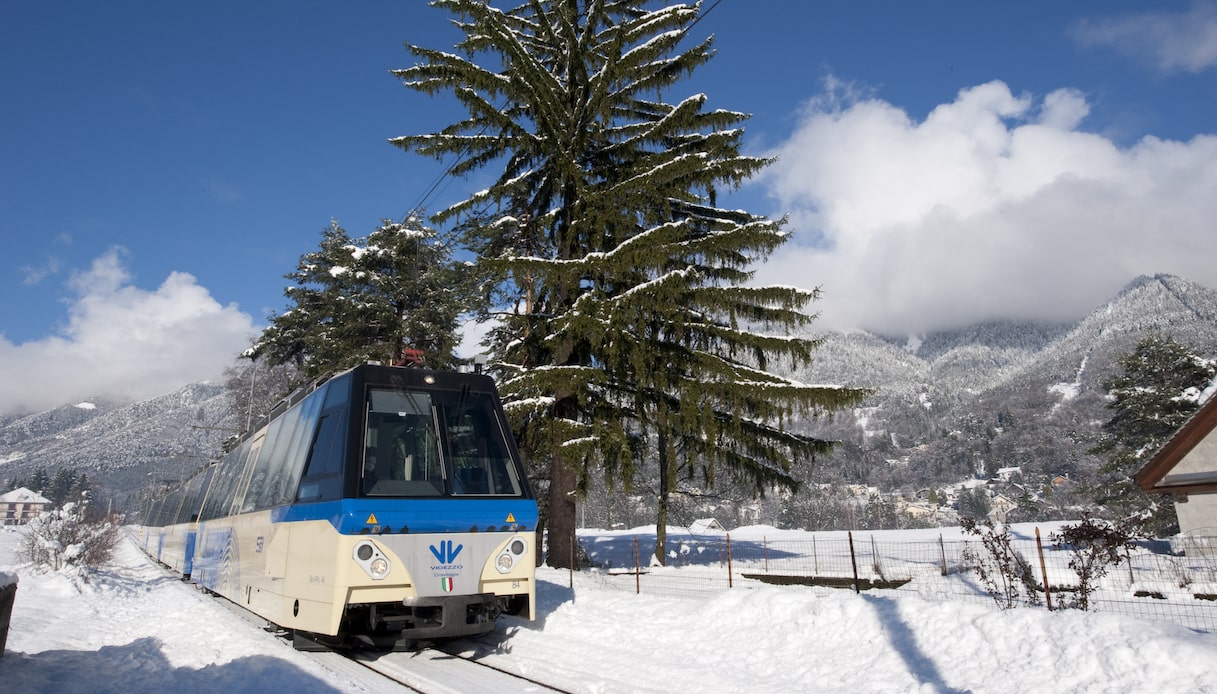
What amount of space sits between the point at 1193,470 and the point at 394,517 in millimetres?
21051

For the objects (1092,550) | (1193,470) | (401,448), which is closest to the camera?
(401,448)

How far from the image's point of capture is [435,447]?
8.07 meters

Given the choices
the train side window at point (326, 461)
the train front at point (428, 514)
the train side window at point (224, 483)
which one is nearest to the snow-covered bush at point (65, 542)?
the train side window at point (224, 483)

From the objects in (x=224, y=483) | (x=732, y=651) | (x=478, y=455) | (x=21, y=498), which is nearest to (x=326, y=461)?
(x=478, y=455)

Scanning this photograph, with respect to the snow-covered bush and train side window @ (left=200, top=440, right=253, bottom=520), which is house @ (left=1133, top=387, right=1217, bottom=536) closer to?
train side window @ (left=200, top=440, right=253, bottom=520)

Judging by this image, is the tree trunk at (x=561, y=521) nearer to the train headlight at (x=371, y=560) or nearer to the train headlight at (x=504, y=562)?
the train headlight at (x=504, y=562)

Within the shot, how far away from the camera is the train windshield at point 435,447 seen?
A: 7652mm

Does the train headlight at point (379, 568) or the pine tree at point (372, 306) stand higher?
the pine tree at point (372, 306)

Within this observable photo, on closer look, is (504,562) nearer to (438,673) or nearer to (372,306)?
(438,673)

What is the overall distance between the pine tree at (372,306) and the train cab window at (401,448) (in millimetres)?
12140

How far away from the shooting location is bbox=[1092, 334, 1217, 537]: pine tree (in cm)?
2686

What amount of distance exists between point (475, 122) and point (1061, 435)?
16308 centimetres

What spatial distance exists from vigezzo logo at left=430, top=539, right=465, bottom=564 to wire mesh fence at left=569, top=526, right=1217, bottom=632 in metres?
5.07

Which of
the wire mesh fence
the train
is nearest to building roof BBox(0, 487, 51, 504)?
the wire mesh fence
